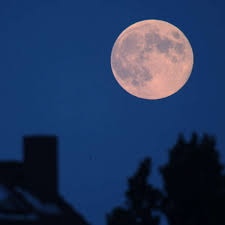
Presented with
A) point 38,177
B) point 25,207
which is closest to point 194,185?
point 38,177

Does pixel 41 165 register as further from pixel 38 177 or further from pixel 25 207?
pixel 25 207

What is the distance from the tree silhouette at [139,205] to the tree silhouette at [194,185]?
86cm

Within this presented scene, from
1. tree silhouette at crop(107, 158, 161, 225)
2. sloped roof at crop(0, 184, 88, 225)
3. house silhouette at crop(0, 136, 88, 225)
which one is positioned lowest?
sloped roof at crop(0, 184, 88, 225)

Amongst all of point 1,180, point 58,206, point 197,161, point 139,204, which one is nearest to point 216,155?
point 197,161

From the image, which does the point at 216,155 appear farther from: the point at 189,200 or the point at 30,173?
the point at 30,173

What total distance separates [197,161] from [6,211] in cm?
1311

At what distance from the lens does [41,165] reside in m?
19.5

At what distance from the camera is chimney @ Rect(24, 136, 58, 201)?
19.5 m

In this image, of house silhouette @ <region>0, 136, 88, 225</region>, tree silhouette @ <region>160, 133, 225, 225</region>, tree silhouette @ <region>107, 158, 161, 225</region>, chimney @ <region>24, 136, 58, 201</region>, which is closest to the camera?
house silhouette @ <region>0, 136, 88, 225</region>

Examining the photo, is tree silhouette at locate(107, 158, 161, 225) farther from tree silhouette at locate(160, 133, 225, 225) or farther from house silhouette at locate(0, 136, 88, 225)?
house silhouette at locate(0, 136, 88, 225)

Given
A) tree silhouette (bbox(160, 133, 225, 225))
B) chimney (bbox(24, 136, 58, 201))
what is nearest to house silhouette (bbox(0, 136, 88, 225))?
chimney (bbox(24, 136, 58, 201))

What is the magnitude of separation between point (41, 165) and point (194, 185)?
10.3 metres

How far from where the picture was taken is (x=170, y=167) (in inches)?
1100

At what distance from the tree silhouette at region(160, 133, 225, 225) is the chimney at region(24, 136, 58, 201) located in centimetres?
954
